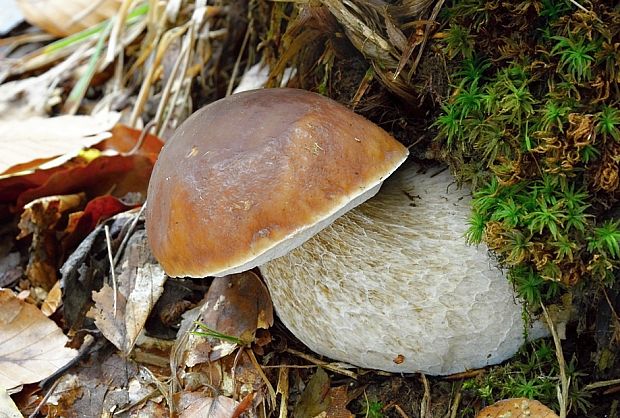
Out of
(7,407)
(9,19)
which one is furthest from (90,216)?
(9,19)

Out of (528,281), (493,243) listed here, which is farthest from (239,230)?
(528,281)

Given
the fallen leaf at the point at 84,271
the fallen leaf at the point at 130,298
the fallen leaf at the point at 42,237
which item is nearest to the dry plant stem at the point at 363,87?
the fallen leaf at the point at 130,298

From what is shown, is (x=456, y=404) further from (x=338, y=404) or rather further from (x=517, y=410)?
(x=338, y=404)

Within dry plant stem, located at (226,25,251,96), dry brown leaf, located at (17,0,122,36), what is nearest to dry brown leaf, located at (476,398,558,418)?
dry plant stem, located at (226,25,251,96)

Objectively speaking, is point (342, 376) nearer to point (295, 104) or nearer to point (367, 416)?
point (367, 416)

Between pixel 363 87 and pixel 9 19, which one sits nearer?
pixel 363 87

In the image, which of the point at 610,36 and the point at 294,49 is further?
the point at 294,49

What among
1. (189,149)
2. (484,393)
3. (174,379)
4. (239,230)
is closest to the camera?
(239,230)
